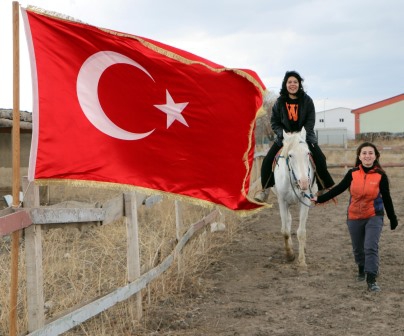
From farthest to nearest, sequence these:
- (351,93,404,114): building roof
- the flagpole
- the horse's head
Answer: (351,93,404,114): building roof < the horse's head < the flagpole

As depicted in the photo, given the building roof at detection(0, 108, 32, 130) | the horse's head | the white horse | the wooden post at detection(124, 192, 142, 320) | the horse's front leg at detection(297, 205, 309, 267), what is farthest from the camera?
the building roof at detection(0, 108, 32, 130)

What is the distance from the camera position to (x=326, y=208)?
12977 mm

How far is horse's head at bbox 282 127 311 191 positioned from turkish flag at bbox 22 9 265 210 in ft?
5.77

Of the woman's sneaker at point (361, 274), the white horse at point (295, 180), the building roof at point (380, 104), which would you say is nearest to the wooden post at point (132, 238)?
the white horse at point (295, 180)

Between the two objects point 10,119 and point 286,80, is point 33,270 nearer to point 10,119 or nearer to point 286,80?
point 286,80

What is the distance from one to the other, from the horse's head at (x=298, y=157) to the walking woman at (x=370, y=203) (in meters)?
0.66

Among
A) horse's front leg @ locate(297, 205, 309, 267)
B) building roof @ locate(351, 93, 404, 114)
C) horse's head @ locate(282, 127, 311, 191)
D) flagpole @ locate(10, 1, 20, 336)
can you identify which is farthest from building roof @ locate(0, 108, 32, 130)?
building roof @ locate(351, 93, 404, 114)

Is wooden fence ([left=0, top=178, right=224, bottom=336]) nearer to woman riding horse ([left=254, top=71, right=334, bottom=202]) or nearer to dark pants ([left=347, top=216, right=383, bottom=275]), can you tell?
dark pants ([left=347, top=216, right=383, bottom=275])

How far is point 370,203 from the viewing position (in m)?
6.27

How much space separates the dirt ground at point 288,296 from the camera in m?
5.01

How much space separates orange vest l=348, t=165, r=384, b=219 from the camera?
6.20 meters

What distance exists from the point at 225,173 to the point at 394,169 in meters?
18.3

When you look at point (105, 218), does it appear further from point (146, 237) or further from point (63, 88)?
point (146, 237)

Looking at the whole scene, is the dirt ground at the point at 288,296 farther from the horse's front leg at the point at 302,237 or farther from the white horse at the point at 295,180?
the white horse at the point at 295,180
